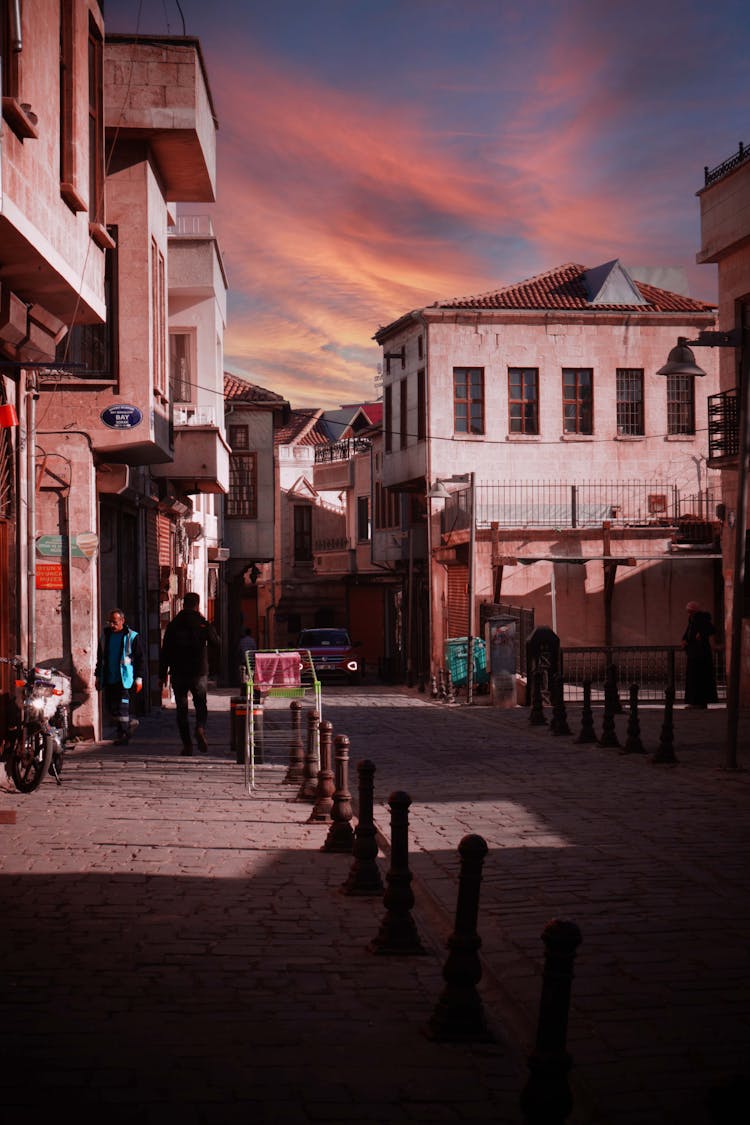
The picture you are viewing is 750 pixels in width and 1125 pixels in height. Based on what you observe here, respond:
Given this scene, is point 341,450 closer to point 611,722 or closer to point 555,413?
point 555,413

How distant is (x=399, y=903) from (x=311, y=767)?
6337 millimetres

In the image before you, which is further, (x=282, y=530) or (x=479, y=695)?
(x=282, y=530)

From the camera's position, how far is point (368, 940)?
748 centimetres

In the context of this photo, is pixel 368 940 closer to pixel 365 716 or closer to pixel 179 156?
pixel 179 156

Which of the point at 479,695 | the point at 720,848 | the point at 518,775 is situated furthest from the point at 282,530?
the point at 720,848

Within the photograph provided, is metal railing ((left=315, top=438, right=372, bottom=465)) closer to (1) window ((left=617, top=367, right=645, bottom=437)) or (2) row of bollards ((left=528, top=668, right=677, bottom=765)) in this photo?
(1) window ((left=617, top=367, right=645, bottom=437))

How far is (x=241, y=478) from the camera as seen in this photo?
163ft

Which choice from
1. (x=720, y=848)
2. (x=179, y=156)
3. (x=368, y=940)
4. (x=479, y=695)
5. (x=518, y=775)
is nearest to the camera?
(x=368, y=940)

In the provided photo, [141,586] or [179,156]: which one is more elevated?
[179,156]

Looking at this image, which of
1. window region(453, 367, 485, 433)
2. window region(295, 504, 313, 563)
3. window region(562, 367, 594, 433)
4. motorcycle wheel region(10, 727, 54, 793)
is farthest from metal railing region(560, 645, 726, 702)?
window region(295, 504, 313, 563)

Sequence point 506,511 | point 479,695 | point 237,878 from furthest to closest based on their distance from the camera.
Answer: point 506,511, point 479,695, point 237,878

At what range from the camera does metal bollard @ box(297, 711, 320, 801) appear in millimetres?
13148

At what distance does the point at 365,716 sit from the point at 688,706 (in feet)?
19.0

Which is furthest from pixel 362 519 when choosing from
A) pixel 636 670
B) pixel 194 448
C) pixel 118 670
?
pixel 118 670
